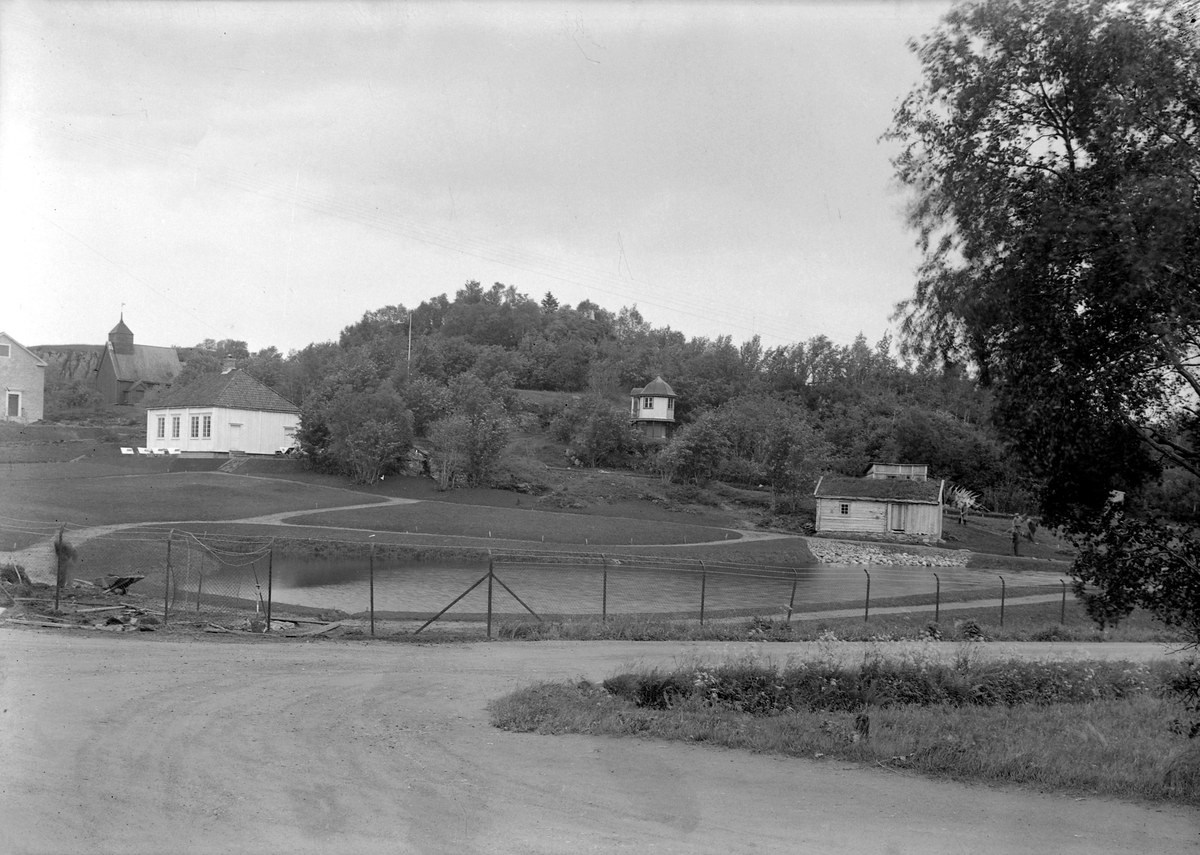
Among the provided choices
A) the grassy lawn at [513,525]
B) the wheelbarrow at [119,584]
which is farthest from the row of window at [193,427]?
the wheelbarrow at [119,584]

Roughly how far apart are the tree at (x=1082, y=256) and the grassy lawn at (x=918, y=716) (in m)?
2.11

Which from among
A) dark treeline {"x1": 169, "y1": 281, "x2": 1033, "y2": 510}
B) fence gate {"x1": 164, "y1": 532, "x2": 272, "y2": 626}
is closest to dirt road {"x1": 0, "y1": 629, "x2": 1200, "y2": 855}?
fence gate {"x1": 164, "y1": 532, "x2": 272, "y2": 626}

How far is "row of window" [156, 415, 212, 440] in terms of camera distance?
237ft

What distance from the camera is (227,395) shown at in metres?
72.7

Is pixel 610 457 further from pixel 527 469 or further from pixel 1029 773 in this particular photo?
pixel 1029 773

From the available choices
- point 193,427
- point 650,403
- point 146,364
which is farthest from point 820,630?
point 146,364

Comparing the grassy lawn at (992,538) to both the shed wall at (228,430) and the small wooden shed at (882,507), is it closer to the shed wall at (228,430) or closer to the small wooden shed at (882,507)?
the small wooden shed at (882,507)

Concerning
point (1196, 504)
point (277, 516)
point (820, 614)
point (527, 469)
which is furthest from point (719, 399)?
point (1196, 504)

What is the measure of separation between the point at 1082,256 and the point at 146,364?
102 m

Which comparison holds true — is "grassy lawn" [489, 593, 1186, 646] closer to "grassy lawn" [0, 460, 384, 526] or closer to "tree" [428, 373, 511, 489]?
"grassy lawn" [0, 460, 384, 526]

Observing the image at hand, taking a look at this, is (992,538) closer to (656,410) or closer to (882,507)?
(882,507)

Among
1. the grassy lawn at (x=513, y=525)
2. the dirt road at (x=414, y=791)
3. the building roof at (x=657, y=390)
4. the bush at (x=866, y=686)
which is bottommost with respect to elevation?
the grassy lawn at (x=513, y=525)

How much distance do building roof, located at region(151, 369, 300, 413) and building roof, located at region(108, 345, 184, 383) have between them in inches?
893

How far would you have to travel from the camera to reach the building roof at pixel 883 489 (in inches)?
2635
